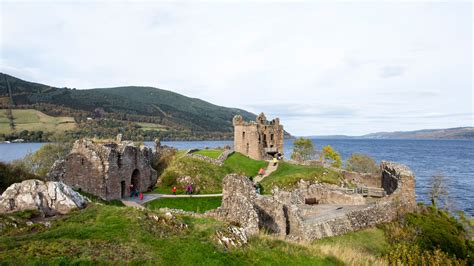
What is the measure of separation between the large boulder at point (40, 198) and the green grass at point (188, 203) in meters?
13.9

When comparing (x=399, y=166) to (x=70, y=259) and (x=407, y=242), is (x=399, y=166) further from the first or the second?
(x=70, y=259)

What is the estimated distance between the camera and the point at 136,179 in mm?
31484

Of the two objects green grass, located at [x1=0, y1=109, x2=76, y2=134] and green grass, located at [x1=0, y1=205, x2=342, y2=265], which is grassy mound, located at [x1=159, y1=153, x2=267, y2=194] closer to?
green grass, located at [x1=0, y1=205, x2=342, y2=265]

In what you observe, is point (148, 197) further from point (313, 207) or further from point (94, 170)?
point (313, 207)

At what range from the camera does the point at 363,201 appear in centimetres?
2844

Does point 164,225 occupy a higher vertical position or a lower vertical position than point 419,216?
higher

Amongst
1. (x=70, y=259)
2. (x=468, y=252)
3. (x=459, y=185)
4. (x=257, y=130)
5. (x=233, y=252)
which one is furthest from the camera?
(x=459, y=185)

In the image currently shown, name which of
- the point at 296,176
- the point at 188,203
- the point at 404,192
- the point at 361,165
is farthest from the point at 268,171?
the point at 361,165

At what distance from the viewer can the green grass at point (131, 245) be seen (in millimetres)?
8445

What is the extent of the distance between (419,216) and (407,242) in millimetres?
6569

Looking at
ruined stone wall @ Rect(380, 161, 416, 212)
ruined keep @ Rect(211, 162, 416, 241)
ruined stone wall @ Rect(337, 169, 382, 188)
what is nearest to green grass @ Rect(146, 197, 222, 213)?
ruined keep @ Rect(211, 162, 416, 241)

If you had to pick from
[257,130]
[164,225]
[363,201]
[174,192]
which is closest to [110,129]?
[257,130]

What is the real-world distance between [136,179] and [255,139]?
2010cm

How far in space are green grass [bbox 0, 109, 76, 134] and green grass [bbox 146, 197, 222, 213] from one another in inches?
4461
